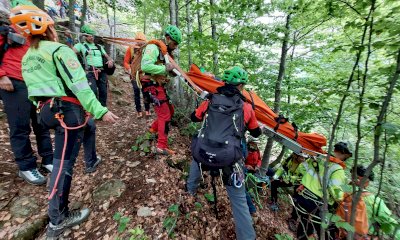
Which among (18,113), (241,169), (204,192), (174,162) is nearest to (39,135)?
(18,113)

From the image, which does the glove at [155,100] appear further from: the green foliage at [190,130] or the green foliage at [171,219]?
the green foliage at [171,219]

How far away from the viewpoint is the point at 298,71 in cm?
895

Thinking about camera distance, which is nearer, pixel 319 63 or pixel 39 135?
pixel 39 135

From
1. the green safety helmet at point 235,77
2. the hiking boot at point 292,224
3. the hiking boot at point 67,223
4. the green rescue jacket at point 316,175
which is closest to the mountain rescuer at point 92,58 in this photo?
the hiking boot at point 67,223

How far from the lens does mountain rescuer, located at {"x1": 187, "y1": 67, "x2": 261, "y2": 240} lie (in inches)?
126

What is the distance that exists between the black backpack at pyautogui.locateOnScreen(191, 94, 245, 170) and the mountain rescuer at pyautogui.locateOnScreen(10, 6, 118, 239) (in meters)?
1.30

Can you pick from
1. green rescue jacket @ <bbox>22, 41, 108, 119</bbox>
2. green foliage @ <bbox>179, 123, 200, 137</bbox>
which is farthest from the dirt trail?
green rescue jacket @ <bbox>22, 41, 108, 119</bbox>

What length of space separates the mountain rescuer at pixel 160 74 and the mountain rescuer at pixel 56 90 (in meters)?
1.66

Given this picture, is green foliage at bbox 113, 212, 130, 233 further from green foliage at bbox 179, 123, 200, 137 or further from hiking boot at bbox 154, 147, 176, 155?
green foliage at bbox 179, 123, 200, 137

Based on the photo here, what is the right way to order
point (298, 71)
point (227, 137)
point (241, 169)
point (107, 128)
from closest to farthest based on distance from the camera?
1. point (227, 137)
2. point (241, 169)
3. point (107, 128)
4. point (298, 71)

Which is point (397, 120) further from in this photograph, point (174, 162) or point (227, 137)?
point (174, 162)

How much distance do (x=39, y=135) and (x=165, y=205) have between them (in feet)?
8.49

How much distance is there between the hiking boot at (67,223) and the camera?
2.99 m

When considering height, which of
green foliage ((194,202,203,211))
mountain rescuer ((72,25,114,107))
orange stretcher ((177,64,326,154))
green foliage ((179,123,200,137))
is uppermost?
mountain rescuer ((72,25,114,107))
